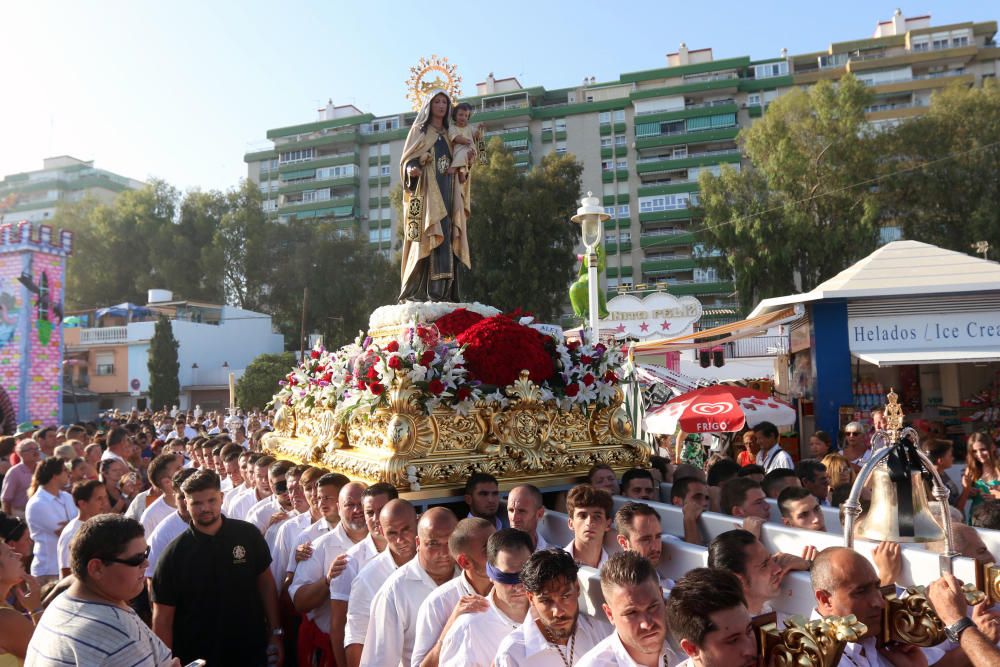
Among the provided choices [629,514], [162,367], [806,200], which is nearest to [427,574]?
[629,514]

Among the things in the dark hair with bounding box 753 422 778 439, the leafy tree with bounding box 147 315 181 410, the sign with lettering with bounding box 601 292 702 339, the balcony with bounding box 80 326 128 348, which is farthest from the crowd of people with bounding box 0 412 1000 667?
the balcony with bounding box 80 326 128 348

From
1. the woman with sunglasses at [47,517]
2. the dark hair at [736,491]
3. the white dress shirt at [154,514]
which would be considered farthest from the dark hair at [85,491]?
the dark hair at [736,491]

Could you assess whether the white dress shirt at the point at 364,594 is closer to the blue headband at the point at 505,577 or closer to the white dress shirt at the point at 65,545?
the blue headband at the point at 505,577

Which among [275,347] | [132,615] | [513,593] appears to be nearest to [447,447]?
[513,593]

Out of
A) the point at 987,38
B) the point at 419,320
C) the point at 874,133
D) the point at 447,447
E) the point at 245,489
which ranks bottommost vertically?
the point at 245,489

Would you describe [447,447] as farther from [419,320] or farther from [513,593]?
[513,593]

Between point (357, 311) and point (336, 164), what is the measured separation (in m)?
17.1

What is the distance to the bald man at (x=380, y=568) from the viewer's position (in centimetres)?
356

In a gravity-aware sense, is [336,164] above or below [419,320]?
above

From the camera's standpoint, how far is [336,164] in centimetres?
4747

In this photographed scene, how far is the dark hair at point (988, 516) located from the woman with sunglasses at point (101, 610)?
350 centimetres

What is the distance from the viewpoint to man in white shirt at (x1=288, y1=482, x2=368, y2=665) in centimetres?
410

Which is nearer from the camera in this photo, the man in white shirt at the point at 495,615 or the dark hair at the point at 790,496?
the man in white shirt at the point at 495,615

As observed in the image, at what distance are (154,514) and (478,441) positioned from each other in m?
2.24
